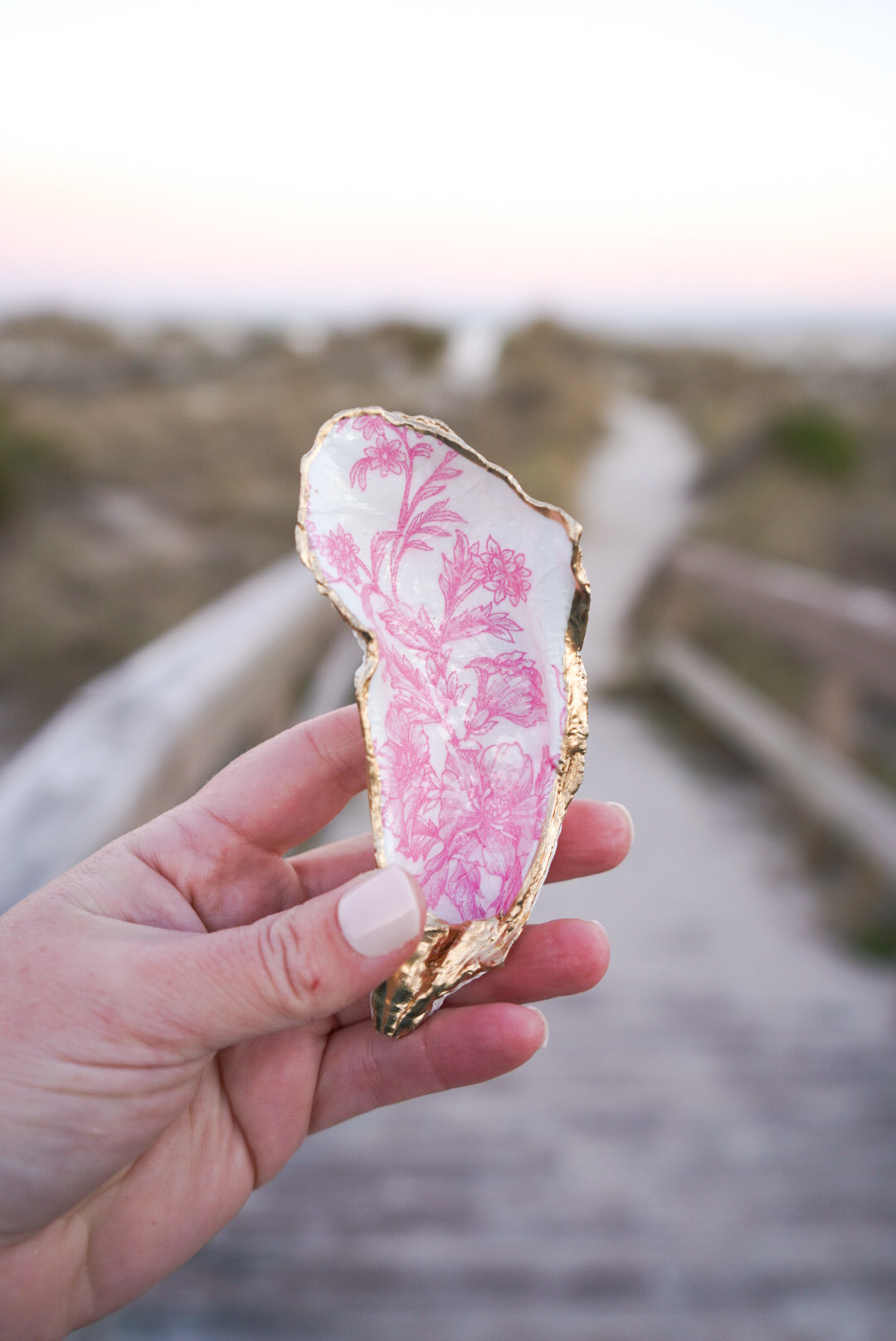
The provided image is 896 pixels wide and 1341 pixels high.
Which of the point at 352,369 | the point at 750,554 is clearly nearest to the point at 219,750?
the point at 750,554

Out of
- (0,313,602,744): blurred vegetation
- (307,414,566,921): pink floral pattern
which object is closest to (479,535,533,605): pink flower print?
(307,414,566,921): pink floral pattern

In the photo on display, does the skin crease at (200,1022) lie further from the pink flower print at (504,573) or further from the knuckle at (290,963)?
the pink flower print at (504,573)

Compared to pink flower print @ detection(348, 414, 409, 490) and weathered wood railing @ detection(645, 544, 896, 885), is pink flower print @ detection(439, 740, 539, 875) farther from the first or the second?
weathered wood railing @ detection(645, 544, 896, 885)

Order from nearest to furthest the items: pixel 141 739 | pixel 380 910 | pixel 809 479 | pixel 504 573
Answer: pixel 380 910 < pixel 504 573 < pixel 141 739 < pixel 809 479

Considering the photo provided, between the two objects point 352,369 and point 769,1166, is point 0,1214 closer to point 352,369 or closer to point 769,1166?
point 769,1166

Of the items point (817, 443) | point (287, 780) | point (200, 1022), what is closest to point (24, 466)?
point (287, 780)

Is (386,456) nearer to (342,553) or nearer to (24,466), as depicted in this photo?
(342,553)

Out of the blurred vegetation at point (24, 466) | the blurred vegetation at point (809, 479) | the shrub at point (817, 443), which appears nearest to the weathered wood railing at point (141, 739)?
the blurred vegetation at point (24, 466)
